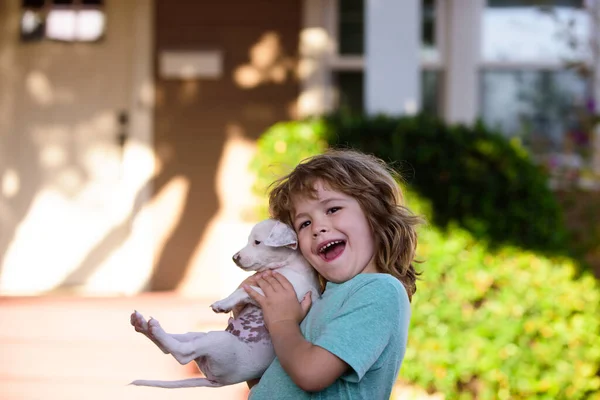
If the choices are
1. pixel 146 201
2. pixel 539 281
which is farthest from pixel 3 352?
A: pixel 539 281

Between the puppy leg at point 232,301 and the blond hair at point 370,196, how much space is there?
23 centimetres

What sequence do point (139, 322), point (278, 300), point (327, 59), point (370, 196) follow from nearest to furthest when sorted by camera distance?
1. point (139, 322)
2. point (278, 300)
3. point (370, 196)
4. point (327, 59)

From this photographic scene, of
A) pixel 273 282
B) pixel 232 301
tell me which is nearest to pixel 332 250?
pixel 273 282

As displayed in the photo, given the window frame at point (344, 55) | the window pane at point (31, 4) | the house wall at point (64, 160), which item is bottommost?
the house wall at point (64, 160)

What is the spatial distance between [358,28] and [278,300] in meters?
4.96

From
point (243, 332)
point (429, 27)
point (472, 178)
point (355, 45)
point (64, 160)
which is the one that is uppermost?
point (429, 27)

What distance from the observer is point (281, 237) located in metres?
1.81

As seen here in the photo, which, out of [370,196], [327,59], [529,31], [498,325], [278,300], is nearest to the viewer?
[278,300]

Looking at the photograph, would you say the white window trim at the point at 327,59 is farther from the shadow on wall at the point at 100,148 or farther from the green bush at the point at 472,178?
the green bush at the point at 472,178

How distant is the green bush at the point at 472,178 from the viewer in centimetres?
450

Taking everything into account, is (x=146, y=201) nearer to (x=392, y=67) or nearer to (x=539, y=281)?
(x=392, y=67)

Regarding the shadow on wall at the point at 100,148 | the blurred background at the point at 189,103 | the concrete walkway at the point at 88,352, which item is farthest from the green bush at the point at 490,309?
the shadow on wall at the point at 100,148

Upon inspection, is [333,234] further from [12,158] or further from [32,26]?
[32,26]

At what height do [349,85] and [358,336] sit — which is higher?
[349,85]
